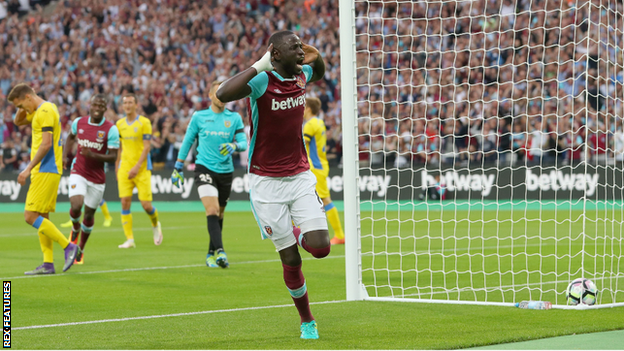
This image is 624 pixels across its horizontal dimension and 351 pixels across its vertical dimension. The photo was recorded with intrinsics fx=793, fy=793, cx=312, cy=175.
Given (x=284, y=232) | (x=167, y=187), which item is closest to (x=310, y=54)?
(x=284, y=232)

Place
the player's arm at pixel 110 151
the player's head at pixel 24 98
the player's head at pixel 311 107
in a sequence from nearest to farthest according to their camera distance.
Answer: the player's head at pixel 24 98, the player's arm at pixel 110 151, the player's head at pixel 311 107

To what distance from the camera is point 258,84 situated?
5.58 metres

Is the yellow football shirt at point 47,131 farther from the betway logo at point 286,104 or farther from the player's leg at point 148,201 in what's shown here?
the betway logo at point 286,104

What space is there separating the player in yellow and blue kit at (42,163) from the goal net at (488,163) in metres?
3.76

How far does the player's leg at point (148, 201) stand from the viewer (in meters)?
13.1

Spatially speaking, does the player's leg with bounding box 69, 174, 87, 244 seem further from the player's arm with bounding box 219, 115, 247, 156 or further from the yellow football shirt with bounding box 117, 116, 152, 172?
the yellow football shirt with bounding box 117, 116, 152, 172

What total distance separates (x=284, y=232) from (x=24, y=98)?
504 centimetres

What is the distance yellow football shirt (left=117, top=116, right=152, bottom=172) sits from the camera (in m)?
13.6

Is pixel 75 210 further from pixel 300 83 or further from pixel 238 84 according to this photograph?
pixel 238 84

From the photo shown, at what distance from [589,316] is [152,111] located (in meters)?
22.8

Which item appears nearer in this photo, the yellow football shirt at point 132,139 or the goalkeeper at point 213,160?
the goalkeeper at point 213,160

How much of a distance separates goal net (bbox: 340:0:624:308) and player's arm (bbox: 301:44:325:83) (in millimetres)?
1228

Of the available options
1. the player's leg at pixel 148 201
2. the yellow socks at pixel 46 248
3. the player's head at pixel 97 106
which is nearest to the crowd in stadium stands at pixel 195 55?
the player's leg at pixel 148 201

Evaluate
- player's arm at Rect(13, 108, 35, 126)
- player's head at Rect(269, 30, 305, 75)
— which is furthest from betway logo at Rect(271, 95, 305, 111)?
player's arm at Rect(13, 108, 35, 126)
